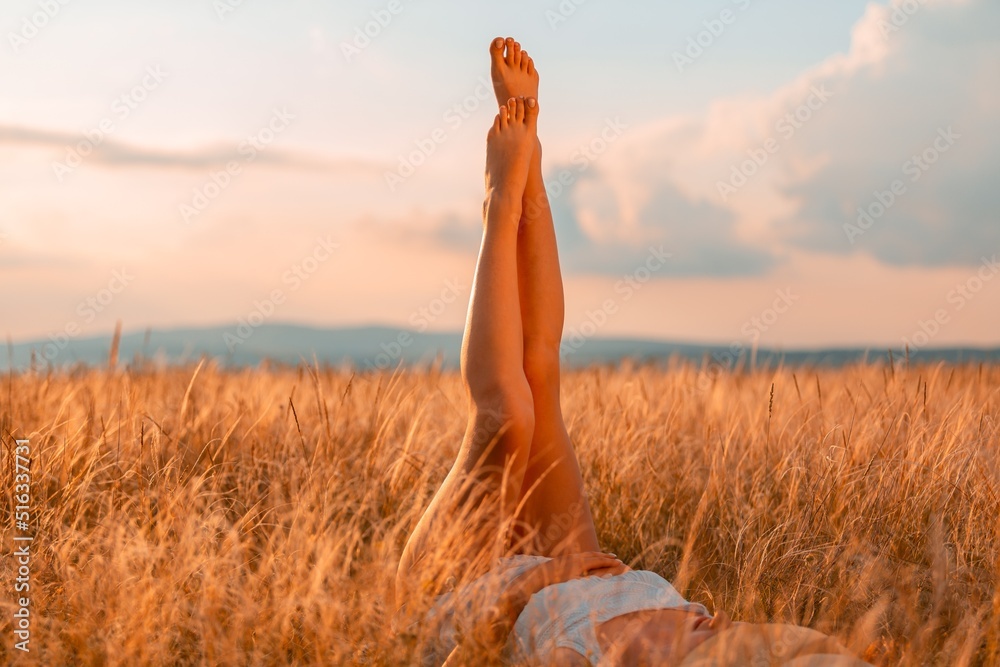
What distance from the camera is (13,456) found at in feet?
10.2

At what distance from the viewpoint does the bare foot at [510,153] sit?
2.71 m

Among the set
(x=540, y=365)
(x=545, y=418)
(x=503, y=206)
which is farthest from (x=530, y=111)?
(x=545, y=418)

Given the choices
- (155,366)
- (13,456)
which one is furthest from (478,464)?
(155,366)

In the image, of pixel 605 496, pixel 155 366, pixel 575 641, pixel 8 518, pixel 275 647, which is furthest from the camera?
pixel 155 366

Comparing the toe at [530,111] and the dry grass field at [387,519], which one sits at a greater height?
the toe at [530,111]

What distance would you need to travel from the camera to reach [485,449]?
2.36m

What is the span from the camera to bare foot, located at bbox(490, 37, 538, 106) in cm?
320

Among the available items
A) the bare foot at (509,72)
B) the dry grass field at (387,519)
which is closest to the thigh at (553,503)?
the dry grass field at (387,519)

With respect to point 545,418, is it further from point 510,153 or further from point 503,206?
point 510,153

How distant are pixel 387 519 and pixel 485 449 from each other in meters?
0.68

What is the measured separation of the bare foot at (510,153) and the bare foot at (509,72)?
14cm

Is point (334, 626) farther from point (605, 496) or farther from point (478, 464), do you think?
point (605, 496)

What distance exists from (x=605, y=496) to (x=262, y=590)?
4.82ft

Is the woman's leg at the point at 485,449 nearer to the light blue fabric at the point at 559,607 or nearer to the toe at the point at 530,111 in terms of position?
the light blue fabric at the point at 559,607
